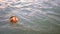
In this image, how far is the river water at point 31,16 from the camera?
2926 millimetres

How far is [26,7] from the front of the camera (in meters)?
3.66

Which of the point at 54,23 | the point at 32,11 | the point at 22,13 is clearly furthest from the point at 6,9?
the point at 54,23

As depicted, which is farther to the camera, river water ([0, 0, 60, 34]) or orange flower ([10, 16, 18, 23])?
orange flower ([10, 16, 18, 23])

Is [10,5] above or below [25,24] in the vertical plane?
above

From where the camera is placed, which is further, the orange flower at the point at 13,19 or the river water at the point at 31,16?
the orange flower at the point at 13,19

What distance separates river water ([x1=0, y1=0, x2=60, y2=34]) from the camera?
2.93 m

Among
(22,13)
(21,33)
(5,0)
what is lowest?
(21,33)

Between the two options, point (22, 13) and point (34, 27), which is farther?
point (22, 13)

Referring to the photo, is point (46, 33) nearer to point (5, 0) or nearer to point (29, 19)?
point (29, 19)

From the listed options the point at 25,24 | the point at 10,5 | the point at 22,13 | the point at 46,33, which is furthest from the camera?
the point at 10,5

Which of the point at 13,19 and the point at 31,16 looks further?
the point at 31,16

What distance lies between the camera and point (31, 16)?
131 inches

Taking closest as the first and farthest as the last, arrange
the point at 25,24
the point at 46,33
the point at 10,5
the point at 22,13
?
the point at 46,33 < the point at 25,24 < the point at 22,13 < the point at 10,5

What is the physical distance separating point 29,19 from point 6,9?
0.72 m
